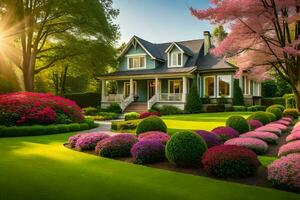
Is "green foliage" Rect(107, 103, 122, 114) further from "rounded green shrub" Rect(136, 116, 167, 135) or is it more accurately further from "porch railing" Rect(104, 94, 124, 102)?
"rounded green shrub" Rect(136, 116, 167, 135)

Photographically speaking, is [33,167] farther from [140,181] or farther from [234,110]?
[234,110]

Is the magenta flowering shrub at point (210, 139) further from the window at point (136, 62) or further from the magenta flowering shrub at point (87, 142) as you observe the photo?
the window at point (136, 62)

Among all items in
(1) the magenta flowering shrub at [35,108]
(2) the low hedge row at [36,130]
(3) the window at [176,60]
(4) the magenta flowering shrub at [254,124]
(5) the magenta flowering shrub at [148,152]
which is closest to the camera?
(5) the magenta flowering shrub at [148,152]

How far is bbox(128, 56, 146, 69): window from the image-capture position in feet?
110

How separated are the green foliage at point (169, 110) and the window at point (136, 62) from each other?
699 cm

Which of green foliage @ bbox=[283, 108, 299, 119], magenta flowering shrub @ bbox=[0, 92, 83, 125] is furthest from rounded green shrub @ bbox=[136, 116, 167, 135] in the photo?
green foliage @ bbox=[283, 108, 299, 119]

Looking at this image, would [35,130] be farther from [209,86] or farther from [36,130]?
[209,86]

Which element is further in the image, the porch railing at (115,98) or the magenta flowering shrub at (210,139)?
the porch railing at (115,98)

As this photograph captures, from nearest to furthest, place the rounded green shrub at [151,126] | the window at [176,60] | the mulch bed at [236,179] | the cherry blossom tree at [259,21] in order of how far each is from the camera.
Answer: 1. the mulch bed at [236,179]
2. the cherry blossom tree at [259,21]
3. the rounded green shrub at [151,126]
4. the window at [176,60]

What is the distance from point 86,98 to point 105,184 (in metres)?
30.4

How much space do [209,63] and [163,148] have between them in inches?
953

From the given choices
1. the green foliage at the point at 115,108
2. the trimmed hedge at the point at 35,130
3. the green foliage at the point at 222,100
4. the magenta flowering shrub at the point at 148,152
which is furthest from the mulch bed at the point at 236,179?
the green foliage at the point at 115,108

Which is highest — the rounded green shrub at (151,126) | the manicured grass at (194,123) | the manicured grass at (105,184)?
the rounded green shrub at (151,126)

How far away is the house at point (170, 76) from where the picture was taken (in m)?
29.8
